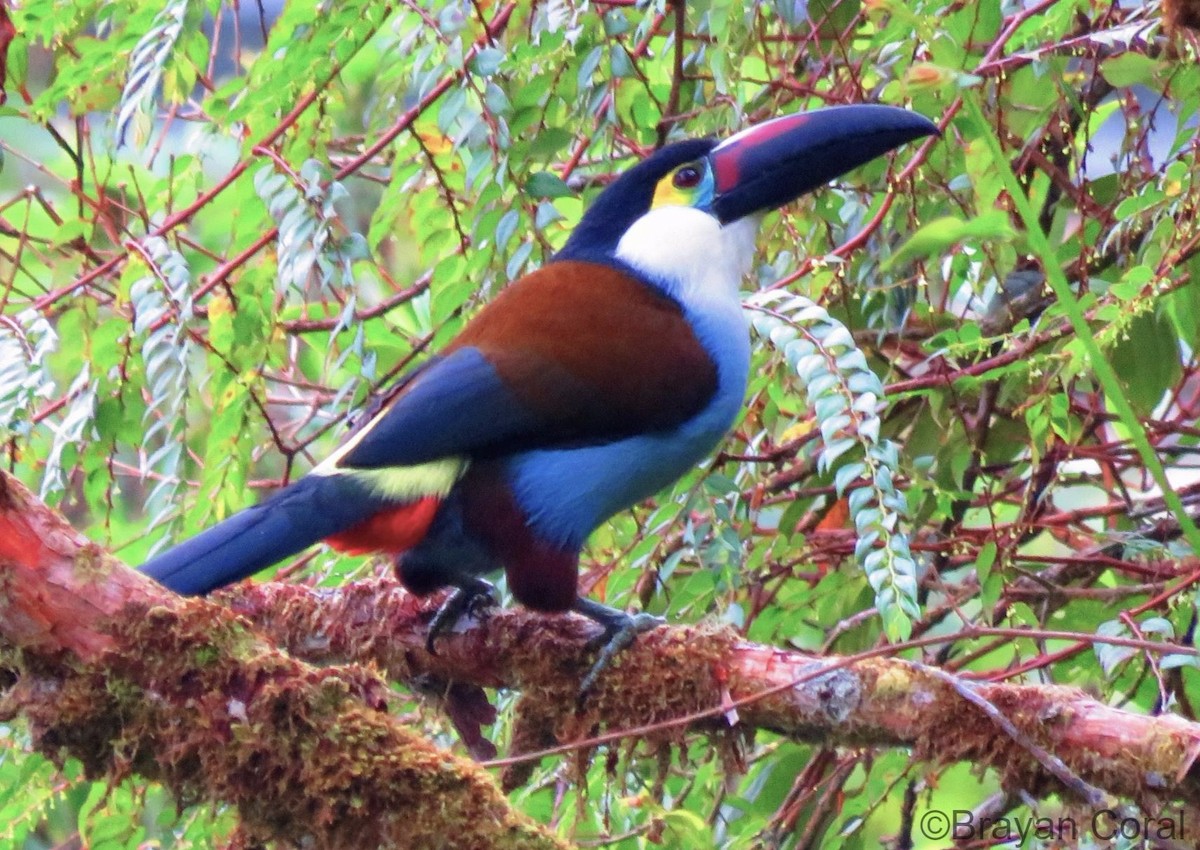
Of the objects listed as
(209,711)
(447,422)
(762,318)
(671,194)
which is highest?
(671,194)

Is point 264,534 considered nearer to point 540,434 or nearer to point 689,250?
point 540,434

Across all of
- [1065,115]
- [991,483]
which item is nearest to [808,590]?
[991,483]

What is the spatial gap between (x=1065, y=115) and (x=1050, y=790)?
1294 mm

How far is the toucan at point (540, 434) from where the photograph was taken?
2461 millimetres

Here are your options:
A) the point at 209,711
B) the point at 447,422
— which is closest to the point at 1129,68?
the point at 447,422

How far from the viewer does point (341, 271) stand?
2451 mm

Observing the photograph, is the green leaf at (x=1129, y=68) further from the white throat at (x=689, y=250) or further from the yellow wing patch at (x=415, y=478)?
the yellow wing patch at (x=415, y=478)

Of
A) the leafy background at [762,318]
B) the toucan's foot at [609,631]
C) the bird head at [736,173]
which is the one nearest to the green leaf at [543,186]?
the leafy background at [762,318]

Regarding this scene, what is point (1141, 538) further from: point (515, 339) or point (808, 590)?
point (515, 339)

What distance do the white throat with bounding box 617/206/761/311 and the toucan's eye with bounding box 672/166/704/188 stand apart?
48mm

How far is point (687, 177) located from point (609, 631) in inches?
39.5

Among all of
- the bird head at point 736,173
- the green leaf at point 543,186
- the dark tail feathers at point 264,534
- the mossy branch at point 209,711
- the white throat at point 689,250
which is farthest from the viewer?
the white throat at point 689,250

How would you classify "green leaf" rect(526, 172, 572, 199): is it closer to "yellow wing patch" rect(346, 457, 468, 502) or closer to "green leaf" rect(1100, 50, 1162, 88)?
"yellow wing patch" rect(346, 457, 468, 502)

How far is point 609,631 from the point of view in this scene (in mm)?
2361
